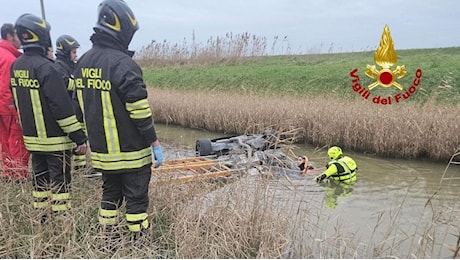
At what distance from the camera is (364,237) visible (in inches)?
171

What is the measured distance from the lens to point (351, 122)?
8867mm

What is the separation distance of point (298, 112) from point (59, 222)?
23.2 ft

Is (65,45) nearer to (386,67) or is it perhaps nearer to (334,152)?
(334,152)

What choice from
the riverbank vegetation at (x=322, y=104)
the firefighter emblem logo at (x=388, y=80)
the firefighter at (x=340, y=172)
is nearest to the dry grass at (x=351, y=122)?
the riverbank vegetation at (x=322, y=104)

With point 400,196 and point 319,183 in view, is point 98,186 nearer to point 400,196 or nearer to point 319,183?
point 319,183

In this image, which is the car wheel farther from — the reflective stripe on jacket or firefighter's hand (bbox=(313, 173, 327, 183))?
the reflective stripe on jacket

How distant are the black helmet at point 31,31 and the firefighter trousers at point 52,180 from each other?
3.24ft

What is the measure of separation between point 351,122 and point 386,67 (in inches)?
186

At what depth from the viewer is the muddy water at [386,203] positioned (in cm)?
331

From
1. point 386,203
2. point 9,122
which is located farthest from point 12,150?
point 386,203

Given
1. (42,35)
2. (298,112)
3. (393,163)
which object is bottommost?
(393,163)

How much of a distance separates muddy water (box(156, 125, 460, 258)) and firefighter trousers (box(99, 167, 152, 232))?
1161 mm

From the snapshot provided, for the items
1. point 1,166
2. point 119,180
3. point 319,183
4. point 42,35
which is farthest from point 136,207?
point 319,183

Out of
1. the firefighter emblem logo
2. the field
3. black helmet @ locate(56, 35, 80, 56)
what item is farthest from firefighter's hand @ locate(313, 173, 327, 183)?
the firefighter emblem logo
